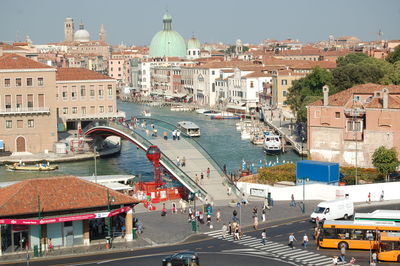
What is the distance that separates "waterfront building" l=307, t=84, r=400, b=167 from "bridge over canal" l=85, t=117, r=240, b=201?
8.79 meters

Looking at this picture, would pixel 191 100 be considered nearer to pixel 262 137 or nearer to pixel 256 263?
pixel 262 137

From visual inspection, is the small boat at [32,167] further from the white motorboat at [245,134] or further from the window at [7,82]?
the white motorboat at [245,134]

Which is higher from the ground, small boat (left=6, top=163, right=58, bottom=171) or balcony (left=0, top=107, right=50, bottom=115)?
balcony (left=0, top=107, right=50, bottom=115)

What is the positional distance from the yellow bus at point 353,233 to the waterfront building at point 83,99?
1496 inches

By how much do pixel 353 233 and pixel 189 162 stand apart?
14.1 metres

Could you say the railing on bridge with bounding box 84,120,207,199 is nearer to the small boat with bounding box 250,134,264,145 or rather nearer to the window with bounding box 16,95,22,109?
the window with bounding box 16,95,22,109

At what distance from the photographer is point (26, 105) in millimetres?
55438

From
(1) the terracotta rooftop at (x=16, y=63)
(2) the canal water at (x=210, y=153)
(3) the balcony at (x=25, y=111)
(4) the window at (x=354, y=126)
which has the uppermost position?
(1) the terracotta rooftop at (x=16, y=63)

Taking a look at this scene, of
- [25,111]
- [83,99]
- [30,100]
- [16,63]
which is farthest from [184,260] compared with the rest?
[83,99]

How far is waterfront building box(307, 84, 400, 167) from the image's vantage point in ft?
142

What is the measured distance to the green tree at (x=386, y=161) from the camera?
1553 inches

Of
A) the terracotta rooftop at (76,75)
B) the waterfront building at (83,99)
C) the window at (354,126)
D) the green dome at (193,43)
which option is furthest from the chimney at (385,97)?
the green dome at (193,43)

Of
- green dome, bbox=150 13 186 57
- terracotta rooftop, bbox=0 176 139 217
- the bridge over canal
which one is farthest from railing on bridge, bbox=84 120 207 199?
green dome, bbox=150 13 186 57

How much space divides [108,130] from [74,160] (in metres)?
3.88
